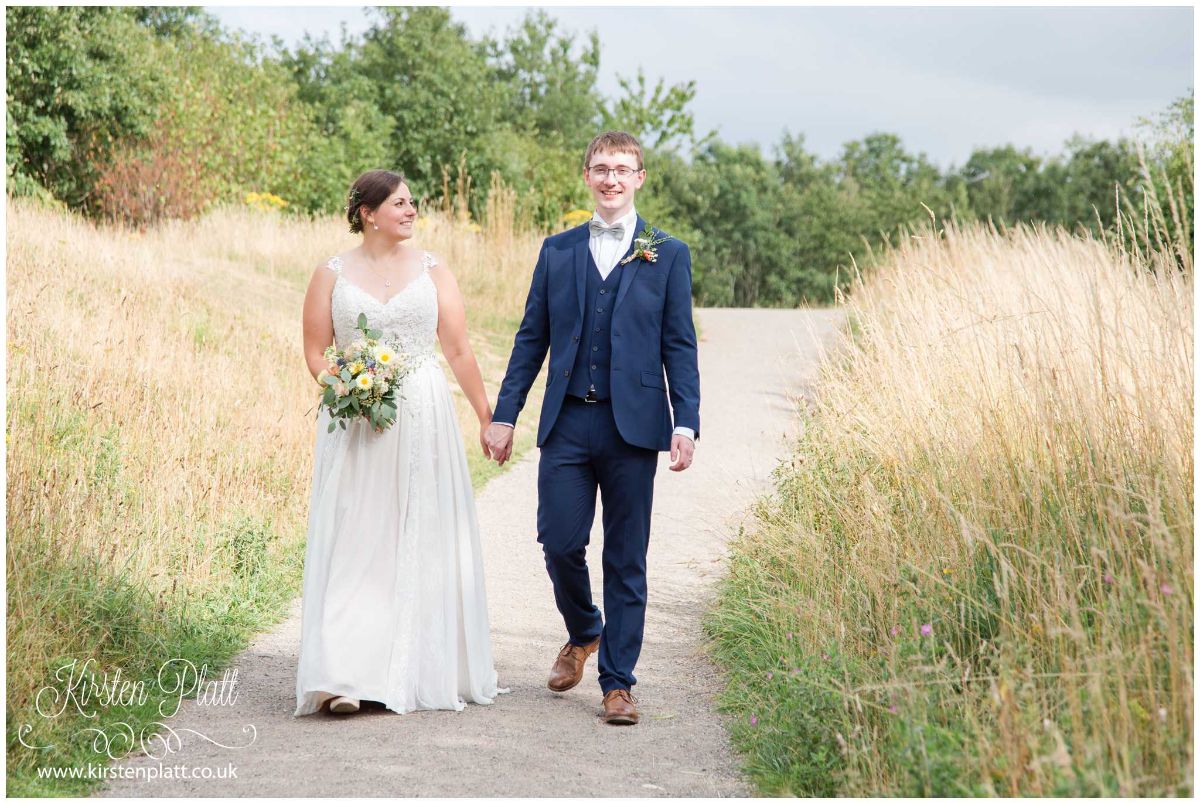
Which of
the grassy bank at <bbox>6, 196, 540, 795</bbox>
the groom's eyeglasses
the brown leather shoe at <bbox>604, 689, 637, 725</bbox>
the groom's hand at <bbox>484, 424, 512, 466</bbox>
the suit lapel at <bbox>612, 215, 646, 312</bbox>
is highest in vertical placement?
the groom's eyeglasses

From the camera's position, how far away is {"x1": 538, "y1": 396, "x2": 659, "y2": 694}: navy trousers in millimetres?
4758

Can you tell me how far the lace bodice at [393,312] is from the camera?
5.16 m

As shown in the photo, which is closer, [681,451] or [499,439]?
[681,451]

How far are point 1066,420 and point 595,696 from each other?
2267mm

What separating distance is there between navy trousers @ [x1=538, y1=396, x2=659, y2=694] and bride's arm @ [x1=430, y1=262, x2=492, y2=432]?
1.76 feet

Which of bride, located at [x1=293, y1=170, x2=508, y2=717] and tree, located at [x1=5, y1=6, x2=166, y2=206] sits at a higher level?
tree, located at [x1=5, y1=6, x2=166, y2=206]

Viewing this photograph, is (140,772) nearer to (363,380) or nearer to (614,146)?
(363,380)

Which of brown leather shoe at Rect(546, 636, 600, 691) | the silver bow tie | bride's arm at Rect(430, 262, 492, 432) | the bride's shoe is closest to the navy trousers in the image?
brown leather shoe at Rect(546, 636, 600, 691)

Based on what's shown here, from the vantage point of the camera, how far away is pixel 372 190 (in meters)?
5.13

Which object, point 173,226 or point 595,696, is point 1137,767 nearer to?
point 595,696

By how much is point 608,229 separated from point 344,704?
7.14 feet

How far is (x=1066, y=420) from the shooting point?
4.63 metres

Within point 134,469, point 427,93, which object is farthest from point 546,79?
point 134,469

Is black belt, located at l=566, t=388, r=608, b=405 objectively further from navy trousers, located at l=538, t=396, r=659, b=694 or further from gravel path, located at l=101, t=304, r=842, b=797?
gravel path, located at l=101, t=304, r=842, b=797
